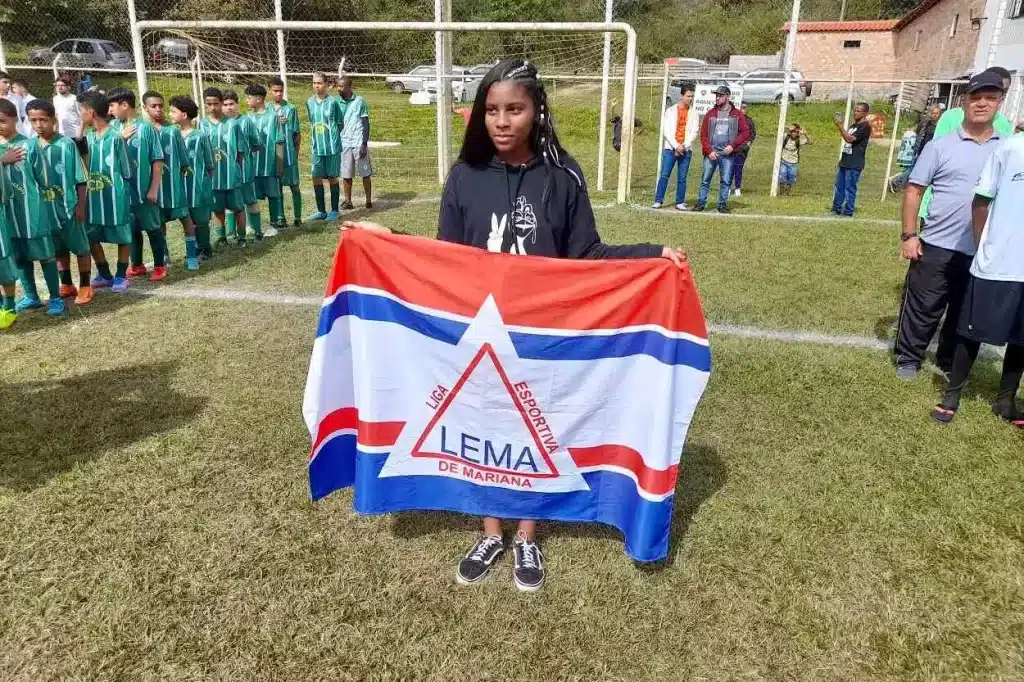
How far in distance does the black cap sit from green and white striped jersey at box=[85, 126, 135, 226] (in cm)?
680

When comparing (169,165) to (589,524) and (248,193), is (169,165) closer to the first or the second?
(248,193)

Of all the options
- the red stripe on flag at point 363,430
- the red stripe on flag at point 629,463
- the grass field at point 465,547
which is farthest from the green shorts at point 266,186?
the red stripe on flag at point 629,463

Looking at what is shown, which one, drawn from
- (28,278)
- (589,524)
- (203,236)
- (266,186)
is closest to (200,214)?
(203,236)

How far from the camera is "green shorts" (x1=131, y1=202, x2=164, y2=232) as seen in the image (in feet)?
23.0

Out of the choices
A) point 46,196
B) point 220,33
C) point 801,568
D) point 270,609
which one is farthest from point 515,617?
point 220,33

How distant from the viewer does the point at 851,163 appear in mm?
11867

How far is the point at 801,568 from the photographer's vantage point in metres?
3.15

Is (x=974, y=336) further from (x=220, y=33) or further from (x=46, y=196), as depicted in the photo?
(x=220, y=33)

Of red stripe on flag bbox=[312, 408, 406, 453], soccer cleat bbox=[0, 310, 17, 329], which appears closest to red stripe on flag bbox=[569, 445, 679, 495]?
red stripe on flag bbox=[312, 408, 406, 453]

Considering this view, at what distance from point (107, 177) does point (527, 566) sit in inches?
225

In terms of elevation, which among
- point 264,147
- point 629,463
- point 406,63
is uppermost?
point 406,63

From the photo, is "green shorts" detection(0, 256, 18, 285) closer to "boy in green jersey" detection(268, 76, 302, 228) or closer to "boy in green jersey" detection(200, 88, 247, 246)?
"boy in green jersey" detection(200, 88, 247, 246)

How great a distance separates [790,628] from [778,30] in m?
42.4

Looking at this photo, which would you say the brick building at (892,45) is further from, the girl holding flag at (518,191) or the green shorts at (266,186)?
the girl holding flag at (518,191)
